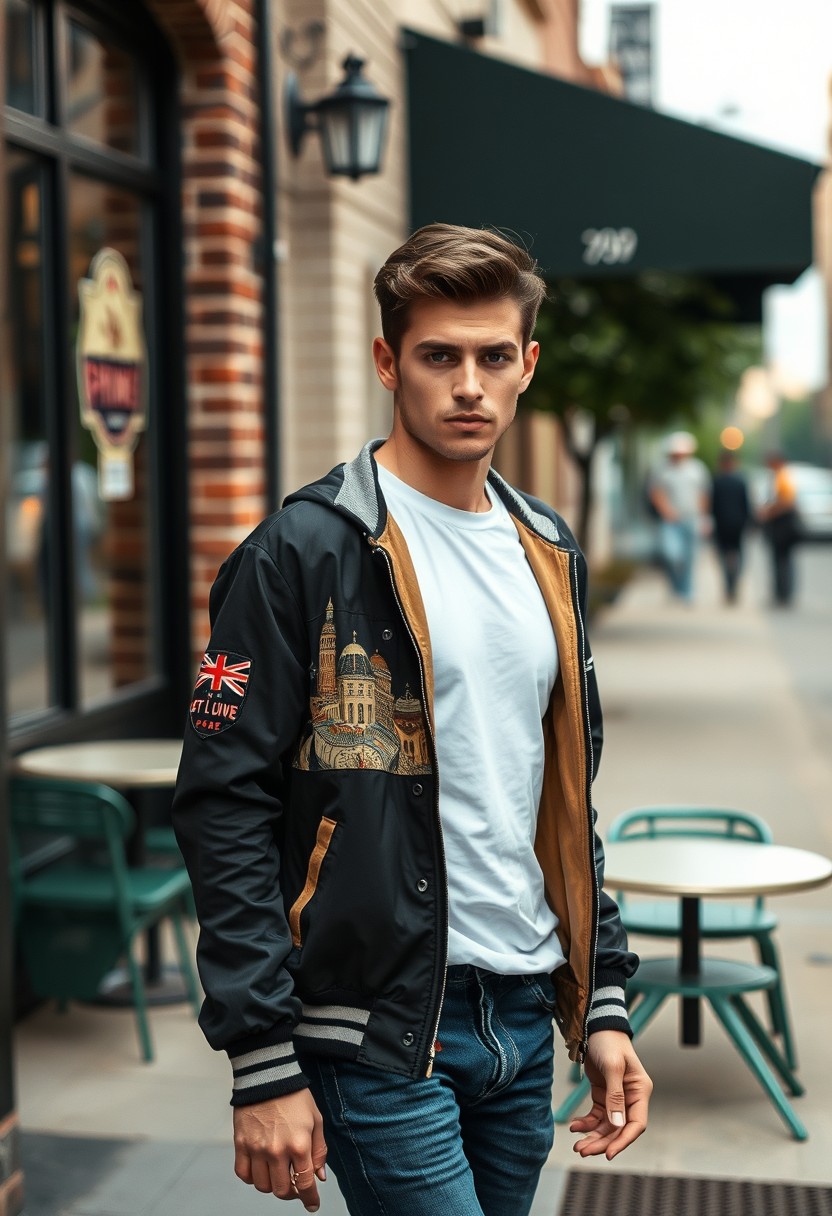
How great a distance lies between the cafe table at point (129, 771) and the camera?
5.32m

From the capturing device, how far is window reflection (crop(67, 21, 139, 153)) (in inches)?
252

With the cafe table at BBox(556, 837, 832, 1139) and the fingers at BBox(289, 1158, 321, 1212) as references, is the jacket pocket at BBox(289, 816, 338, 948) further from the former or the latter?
the cafe table at BBox(556, 837, 832, 1139)

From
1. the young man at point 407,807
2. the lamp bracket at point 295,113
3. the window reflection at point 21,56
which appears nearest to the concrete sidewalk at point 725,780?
the young man at point 407,807

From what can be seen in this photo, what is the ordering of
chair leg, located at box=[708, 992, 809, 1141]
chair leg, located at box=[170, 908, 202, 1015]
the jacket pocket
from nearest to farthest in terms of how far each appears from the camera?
the jacket pocket, chair leg, located at box=[708, 992, 809, 1141], chair leg, located at box=[170, 908, 202, 1015]

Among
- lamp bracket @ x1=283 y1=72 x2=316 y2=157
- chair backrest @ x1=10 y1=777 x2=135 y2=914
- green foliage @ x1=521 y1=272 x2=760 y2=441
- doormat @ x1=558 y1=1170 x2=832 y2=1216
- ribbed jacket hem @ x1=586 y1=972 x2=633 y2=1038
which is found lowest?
doormat @ x1=558 y1=1170 x2=832 y2=1216

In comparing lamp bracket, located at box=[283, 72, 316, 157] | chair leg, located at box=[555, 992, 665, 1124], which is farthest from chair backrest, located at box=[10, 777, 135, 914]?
lamp bracket, located at box=[283, 72, 316, 157]

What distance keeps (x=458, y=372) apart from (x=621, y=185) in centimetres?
682

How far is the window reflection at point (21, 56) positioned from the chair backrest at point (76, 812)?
8.45 ft

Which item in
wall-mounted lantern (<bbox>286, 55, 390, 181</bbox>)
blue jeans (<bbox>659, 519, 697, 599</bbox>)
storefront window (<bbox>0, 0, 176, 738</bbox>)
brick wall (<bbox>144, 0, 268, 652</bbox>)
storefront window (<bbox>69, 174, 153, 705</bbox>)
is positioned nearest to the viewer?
storefront window (<bbox>0, 0, 176, 738</bbox>)

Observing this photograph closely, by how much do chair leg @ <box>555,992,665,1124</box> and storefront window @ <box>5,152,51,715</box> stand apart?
2622mm

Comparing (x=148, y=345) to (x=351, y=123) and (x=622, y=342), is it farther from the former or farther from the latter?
(x=622, y=342)

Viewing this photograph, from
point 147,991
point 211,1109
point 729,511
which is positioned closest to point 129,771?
point 147,991

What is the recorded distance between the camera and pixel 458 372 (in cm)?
223

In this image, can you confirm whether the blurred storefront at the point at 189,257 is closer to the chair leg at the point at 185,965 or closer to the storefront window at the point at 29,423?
the storefront window at the point at 29,423
